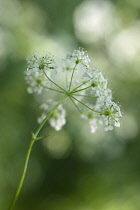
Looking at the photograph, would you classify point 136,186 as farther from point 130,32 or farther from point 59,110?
point 59,110

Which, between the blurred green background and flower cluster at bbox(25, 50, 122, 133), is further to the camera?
the blurred green background

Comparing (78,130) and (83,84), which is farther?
(78,130)

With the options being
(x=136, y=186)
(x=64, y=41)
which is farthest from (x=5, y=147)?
(x=136, y=186)

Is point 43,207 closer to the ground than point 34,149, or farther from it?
closer to the ground

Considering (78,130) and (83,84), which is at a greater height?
(78,130)

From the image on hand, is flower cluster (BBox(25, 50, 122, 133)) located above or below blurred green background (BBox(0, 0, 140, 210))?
below

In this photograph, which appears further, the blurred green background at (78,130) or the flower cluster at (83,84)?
the blurred green background at (78,130)

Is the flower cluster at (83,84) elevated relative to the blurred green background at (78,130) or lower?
lower

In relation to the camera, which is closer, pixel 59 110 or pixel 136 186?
pixel 59 110
